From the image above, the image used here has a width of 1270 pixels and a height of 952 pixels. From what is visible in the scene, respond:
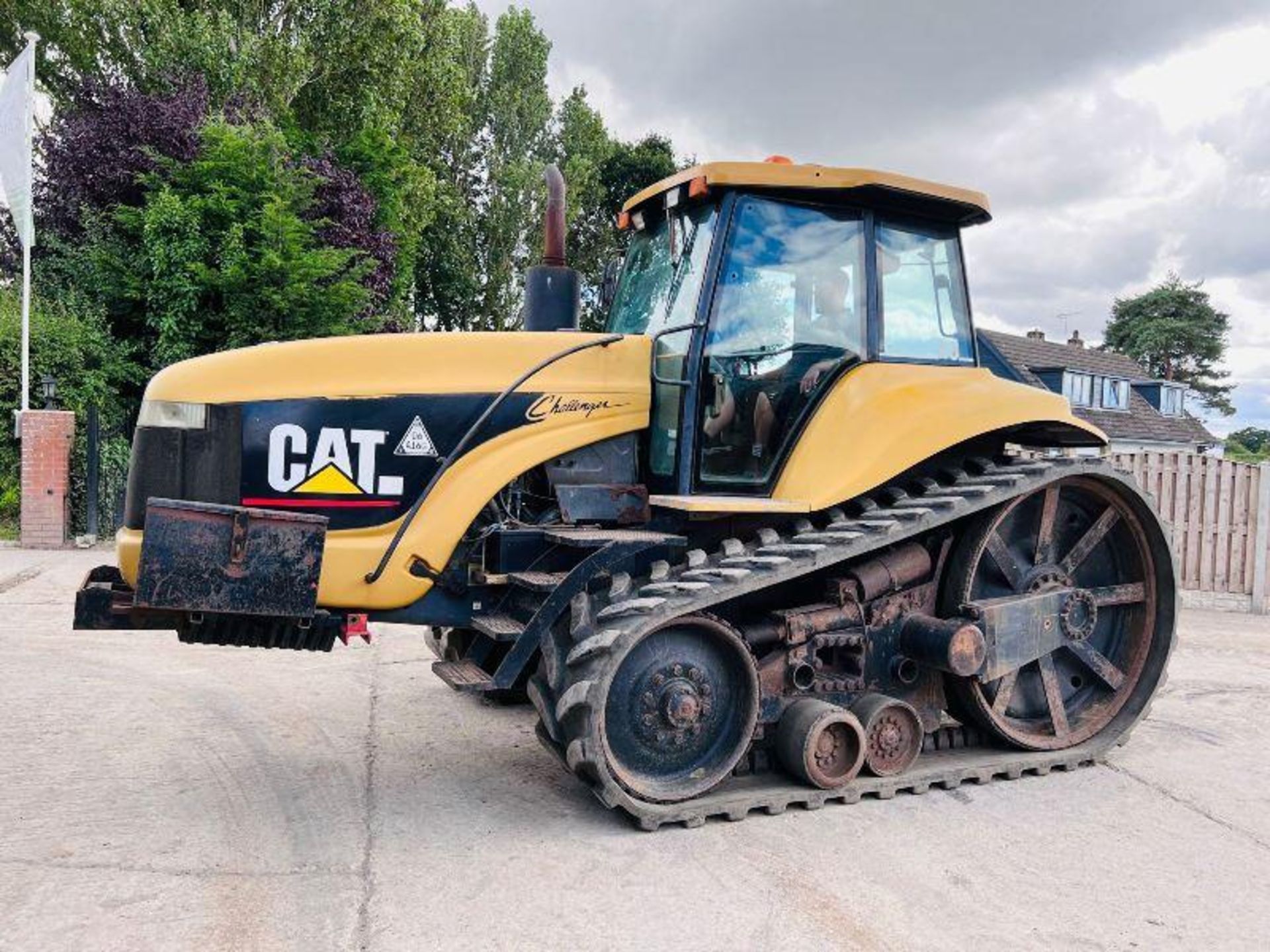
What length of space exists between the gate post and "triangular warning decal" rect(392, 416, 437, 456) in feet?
32.0

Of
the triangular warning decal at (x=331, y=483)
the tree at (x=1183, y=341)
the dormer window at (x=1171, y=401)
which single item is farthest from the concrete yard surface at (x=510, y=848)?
the tree at (x=1183, y=341)

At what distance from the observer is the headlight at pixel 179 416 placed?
3811 mm

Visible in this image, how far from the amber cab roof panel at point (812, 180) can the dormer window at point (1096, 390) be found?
2951 centimetres

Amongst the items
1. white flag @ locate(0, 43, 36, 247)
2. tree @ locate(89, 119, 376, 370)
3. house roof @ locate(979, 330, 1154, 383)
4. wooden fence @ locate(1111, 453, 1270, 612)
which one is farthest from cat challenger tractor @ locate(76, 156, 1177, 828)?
house roof @ locate(979, 330, 1154, 383)

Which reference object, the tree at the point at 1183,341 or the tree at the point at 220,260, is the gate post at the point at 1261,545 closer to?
the tree at the point at 220,260

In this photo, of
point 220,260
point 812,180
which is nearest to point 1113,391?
point 220,260

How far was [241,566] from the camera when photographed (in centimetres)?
357

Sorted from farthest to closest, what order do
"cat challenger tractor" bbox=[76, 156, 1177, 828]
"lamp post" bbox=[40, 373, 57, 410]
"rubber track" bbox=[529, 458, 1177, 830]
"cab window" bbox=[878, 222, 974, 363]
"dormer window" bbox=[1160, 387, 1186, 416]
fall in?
1. "dormer window" bbox=[1160, 387, 1186, 416]
2. "lamp post" bbox=[40, 373, 57, 410]
3. "cab window" bbox=[878, 222, 974, 363]
4. "cat challenger tractor" bbox=[76, 156, 1177, 828]
5. "rubber track" bbox=[529, 458, 1177, 830]

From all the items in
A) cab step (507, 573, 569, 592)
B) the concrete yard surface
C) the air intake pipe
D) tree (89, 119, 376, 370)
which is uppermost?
tree (89, 119, 376, 370)

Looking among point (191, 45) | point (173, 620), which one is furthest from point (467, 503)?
point (191, 45)

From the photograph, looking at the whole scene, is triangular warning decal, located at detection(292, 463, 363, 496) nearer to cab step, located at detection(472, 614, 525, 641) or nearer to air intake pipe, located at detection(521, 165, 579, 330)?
cab step, located at detection(472, 614, 525, 641)

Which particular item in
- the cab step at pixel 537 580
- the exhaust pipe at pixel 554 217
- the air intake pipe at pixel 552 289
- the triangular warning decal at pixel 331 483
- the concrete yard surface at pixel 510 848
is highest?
the exhaust pipe at pixel 554 217

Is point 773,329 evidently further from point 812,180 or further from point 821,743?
point 821,743

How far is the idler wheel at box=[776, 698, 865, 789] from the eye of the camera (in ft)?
13.1
